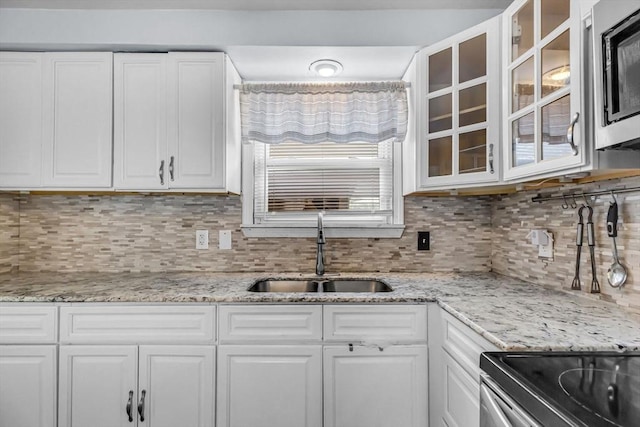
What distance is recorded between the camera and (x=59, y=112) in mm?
1998

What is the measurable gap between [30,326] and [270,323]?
1.10 metres

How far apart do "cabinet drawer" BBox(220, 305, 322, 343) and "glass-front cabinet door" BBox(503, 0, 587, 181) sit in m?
1.11

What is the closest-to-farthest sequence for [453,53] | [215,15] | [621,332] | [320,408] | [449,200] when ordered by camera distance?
[621,332] < [320,408] < [453,53] < [215,15] < [449,200]

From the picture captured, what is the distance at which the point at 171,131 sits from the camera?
1999mm

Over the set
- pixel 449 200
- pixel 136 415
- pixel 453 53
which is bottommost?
pixel 136 415

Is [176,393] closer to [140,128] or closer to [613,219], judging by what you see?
[140,128]

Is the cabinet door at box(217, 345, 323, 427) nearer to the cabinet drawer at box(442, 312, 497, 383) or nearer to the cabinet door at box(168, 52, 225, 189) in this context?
the cabinet drawer at box(442, 312, 497, 383)

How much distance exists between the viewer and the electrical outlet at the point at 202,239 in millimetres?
2320

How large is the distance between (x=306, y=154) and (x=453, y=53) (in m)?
1.06

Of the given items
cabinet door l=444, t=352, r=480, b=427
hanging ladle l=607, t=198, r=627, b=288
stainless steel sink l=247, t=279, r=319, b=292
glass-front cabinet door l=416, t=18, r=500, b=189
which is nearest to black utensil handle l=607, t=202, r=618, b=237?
hanging ladle l=607, t=198, r=627, b=288

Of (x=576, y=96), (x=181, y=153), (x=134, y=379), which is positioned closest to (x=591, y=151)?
(x=576, y=96)

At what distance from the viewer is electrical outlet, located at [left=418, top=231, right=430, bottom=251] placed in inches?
92.4

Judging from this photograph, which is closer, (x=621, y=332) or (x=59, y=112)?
(x=621, y=332)

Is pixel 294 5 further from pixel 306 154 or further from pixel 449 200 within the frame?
pixel 449 200
